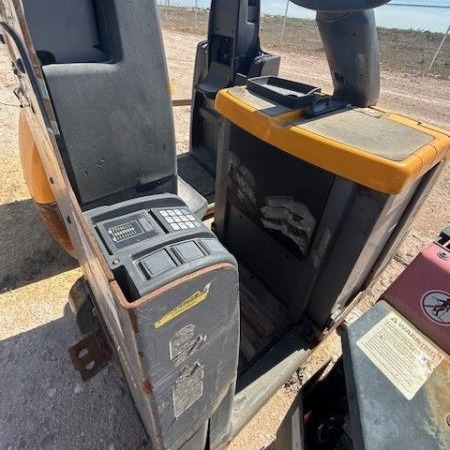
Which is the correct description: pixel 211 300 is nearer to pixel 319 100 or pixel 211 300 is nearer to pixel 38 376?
pixel 319 100

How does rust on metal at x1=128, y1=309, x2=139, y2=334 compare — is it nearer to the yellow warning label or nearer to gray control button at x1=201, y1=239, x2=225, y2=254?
the yellow warning label

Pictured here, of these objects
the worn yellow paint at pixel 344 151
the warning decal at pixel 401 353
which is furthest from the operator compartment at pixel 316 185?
the warning decal at pixel 401 353

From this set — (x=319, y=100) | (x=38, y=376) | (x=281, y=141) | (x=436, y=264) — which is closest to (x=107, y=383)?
(x=38, y=376)

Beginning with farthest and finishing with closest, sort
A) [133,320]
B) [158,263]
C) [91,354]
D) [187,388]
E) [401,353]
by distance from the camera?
1. [91,354]
2. [401,353]
3. [187,388]
4. [158,263]
5. [133,320]

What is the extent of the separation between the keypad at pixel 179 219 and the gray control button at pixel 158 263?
115 mm

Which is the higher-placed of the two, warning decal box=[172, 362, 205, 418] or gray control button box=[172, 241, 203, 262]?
gray control button box=[172, 241, 203, 262]

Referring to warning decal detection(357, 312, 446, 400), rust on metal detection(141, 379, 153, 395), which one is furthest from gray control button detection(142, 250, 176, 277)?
warning decal detection(357, 312, 446, 400)

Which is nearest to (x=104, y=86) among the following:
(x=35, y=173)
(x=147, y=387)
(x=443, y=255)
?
(x=147, y=387)

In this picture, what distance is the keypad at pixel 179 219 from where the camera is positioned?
768mm

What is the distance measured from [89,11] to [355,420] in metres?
1.44

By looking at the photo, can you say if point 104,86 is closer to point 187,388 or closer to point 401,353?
point 187,388

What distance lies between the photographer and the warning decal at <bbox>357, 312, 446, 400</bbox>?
0.87 metres

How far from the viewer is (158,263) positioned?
629 millimetres

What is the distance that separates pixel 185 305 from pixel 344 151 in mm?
793
